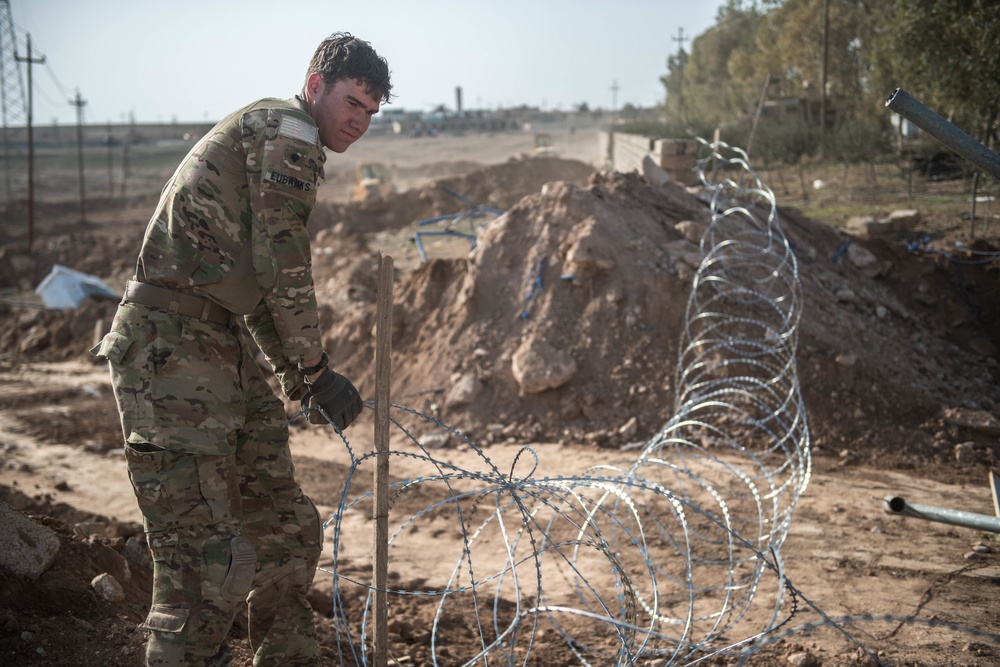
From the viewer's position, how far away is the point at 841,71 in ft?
113

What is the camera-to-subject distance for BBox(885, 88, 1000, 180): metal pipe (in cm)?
301

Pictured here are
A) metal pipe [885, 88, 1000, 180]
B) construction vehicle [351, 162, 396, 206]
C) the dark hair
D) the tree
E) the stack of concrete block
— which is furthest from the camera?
the tree

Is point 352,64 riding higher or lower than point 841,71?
lower

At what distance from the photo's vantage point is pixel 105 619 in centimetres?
325

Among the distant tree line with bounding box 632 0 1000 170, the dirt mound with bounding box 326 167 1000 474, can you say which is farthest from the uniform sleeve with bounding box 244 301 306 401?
the distant tree line with bounding box 632 0 1000 170

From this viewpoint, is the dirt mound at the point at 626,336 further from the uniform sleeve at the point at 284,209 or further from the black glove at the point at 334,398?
the uniform sleeve at the point at 284,209

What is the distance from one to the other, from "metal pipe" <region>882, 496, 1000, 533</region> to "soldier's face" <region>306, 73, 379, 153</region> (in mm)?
2866

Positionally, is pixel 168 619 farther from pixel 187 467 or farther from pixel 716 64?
pixel 716 64

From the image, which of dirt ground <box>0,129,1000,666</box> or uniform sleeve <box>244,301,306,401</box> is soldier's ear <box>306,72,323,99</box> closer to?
uniform sleeve <box>244,301,306,401</box>

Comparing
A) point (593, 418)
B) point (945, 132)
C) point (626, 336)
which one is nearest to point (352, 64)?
point (945, 132)

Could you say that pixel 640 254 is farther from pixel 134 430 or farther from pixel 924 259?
pixel 134 430

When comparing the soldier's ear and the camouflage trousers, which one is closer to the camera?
the camouflage trousers

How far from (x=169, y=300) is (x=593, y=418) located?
15.7ft

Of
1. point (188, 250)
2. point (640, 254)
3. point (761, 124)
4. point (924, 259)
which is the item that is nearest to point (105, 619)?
point (188, 250)
